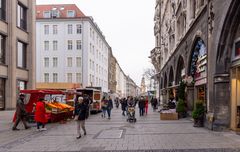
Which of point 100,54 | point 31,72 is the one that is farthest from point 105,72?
point 31,72

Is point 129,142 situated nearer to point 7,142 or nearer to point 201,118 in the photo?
point 7,142

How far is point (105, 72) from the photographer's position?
103 meters

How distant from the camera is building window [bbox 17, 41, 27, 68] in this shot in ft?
131

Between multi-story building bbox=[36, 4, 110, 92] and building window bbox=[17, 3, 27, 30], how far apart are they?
1322 inches

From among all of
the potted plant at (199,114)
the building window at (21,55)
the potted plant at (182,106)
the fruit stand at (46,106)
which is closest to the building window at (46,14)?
the building window at (21,55)

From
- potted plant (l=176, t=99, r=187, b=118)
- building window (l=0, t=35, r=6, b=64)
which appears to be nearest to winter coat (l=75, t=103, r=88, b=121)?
potted plant (l=176, t=99, r=187, b=118)

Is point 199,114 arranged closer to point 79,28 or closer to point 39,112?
point 39,112

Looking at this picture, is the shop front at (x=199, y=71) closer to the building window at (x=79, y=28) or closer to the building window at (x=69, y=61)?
Answer: the building window at (x=79, y=28)

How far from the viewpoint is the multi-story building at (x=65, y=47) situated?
75.8m

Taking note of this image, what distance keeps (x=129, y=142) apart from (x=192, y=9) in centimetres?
1476

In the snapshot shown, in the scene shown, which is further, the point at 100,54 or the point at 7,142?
the point at 100,54

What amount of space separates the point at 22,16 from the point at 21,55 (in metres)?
3.91

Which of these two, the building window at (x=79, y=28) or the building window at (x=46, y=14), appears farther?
the building window at (x=46, y=14)

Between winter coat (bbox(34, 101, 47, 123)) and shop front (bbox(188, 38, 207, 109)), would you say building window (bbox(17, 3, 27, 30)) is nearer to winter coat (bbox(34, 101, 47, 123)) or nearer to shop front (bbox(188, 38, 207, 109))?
shop front (bbox(188, 38, 207, 109))
